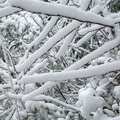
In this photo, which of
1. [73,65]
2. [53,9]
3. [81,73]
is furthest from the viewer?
[73,65]

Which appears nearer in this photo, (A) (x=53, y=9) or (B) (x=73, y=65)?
(A) (x=53, y=9)

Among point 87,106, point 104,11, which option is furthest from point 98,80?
point 104,11

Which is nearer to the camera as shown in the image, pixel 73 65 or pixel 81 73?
pixel 81 73

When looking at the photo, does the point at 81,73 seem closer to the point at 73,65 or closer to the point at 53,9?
the point at 73,65

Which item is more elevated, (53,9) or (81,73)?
(53,9)

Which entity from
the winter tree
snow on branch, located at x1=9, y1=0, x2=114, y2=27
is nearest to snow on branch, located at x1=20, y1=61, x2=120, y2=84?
the winter tree

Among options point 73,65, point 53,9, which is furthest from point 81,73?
point 53,9

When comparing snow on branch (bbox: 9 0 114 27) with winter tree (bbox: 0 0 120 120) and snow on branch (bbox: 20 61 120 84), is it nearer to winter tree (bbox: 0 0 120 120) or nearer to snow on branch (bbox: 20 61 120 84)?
winter tree (bbox: 0 0 120 120)

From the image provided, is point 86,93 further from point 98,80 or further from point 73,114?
point 73,114

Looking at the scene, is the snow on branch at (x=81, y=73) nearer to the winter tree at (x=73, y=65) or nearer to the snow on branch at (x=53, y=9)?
the winter tree at (x=73, y=65)

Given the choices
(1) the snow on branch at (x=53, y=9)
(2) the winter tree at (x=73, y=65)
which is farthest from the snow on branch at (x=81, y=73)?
(1) the snow on branch at (x=53, y=9)

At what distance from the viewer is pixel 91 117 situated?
1.52m

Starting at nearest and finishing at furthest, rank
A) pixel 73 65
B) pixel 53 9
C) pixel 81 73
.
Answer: pixel 53 9, pixel 81 73, pixel 73 65

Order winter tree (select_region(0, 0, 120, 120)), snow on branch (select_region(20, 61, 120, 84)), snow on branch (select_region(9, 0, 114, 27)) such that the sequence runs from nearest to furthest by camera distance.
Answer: snow on branch (select_region(9, 0, 114, 27)) → winter tree (select_region(0, 0, 120, 120)) → snow on branch (select_region(20, 61, 120, 84))
